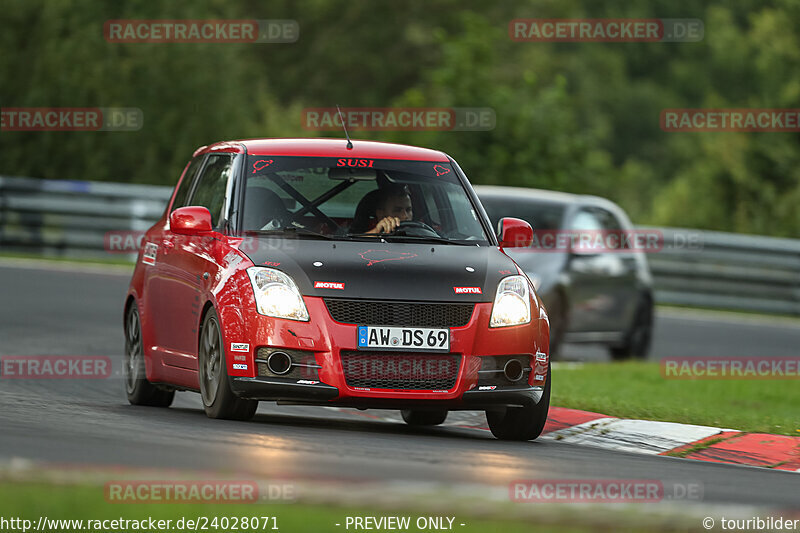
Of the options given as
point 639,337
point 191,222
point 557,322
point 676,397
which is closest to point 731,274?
point 639,337

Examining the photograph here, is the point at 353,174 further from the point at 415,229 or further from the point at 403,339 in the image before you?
the point at 403,339

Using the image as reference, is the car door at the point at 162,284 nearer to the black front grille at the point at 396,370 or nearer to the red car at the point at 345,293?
the red car at the point at 345,293

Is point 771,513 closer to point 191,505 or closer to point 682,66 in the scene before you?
point 191,505

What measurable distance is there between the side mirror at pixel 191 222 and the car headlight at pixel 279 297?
0.93 m

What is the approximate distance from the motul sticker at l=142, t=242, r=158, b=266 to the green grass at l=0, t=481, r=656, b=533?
487 cm

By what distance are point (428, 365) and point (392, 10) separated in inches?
1941

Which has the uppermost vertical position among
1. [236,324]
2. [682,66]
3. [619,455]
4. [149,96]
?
[682,66]

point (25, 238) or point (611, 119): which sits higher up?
point (611, 119)

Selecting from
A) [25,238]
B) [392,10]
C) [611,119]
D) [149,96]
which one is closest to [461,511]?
[25,238]

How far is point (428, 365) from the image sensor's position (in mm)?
9469
